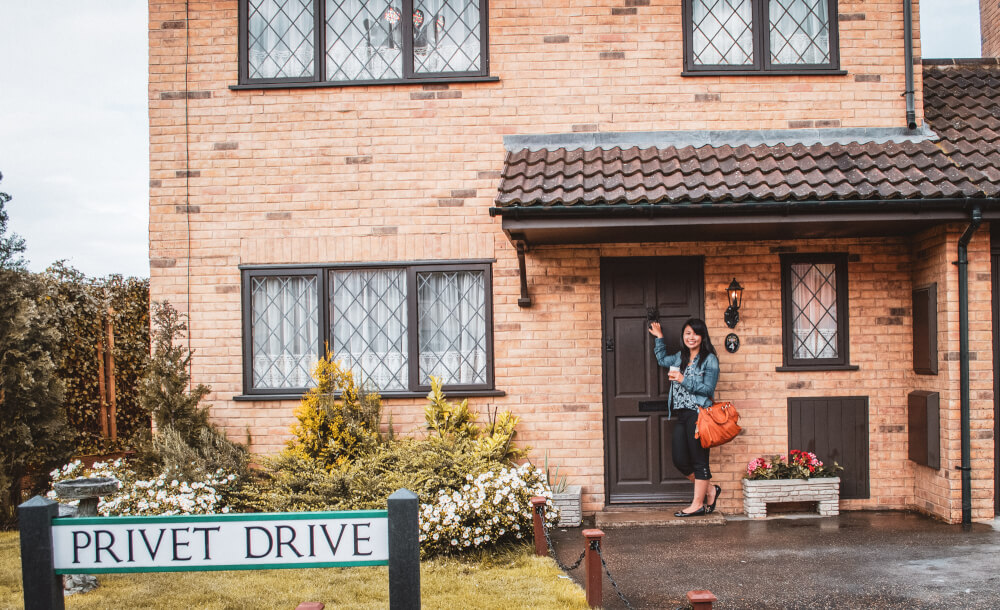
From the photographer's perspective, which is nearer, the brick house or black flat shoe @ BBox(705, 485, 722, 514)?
black flat shoe @ BBox(705, 485, 722, 514)

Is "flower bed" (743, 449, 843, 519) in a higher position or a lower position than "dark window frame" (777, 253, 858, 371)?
lower

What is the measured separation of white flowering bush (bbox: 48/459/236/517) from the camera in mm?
5816

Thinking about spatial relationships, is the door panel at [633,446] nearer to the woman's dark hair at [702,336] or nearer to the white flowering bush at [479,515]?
the woman's dark hair at [702,336]

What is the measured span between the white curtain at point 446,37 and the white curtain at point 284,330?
2626mm

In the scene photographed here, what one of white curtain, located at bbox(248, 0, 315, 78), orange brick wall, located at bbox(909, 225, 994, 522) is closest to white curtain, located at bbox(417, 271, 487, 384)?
white curtain, located at bbox(248, 0, 315, 78)

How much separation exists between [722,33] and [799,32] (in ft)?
2.66

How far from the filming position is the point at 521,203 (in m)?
6.05

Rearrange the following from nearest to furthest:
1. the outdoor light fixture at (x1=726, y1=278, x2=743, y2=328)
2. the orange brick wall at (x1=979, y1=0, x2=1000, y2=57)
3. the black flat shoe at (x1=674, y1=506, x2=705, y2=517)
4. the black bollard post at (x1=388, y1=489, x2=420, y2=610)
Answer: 1. the black bollard post at (x1=388, y1=489, x2=420, y2=610)
2. the black flat shoe at (x1=674, y1=506, x2=705, y2=517)
3. the outdoor light fixture at (x1=726, y1=278, x2=743, y2=328)
4. the orange brick wall at (x1=979, y1=0, x2=1000, y2=57)

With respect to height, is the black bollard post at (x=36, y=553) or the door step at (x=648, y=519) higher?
the black bollard post at (x=36, y=553)

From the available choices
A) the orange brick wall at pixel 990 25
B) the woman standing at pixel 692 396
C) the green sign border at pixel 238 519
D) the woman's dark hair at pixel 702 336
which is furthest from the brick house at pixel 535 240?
the green sign border at pixel 238 519

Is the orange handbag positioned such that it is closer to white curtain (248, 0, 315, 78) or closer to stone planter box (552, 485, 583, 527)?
stone planter box (552, 485, 583, 527)

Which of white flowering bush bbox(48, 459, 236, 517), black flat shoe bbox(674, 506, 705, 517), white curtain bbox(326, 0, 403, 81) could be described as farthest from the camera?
white curtain bbox(326, 0, 403, 81)

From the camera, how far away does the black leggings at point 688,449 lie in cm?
651

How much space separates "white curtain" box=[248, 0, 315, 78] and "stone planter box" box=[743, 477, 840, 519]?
6.21 metres
